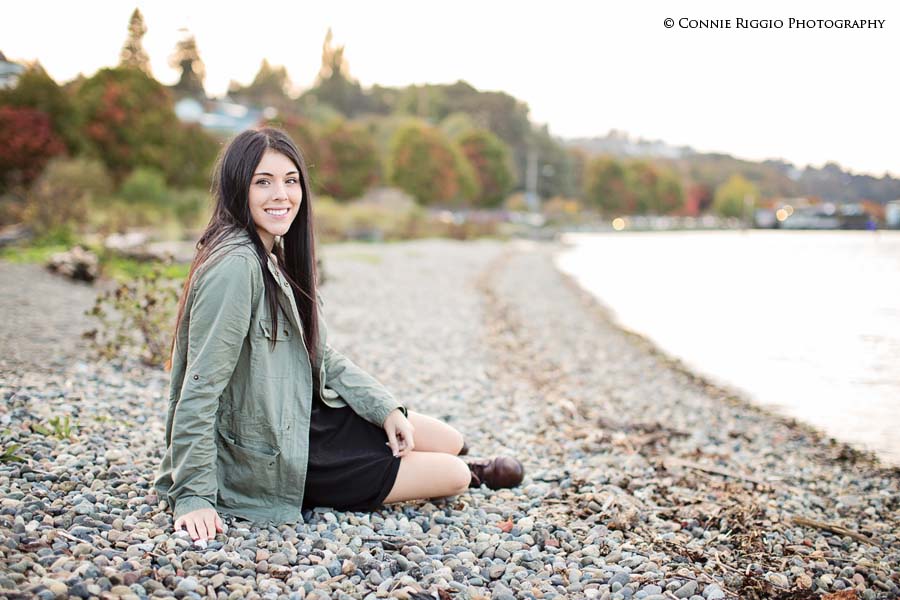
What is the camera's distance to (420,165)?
4275 cm

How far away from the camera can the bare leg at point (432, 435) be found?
3.25 m

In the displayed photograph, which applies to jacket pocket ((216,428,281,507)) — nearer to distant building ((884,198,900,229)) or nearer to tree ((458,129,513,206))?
distant building ((884,198,900,229))

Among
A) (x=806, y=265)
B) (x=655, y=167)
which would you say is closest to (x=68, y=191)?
(x=806, y=265)

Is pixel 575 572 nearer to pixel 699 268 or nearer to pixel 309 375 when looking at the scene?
pixel 309 375

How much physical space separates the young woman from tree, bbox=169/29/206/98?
2626 inches

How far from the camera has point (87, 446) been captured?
3.36 metres

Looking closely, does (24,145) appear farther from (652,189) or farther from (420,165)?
(652,189)

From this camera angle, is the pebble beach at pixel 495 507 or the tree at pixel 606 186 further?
the tree at pixel 606 186

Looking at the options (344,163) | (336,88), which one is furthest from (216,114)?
(344,163)

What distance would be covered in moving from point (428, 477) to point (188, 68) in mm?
69745

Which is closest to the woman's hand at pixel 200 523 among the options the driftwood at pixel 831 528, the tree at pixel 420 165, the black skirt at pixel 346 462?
the black skirt at pixel 346 462

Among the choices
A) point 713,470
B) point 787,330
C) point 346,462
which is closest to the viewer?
point 346,462

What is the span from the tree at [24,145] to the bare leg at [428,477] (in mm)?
16725

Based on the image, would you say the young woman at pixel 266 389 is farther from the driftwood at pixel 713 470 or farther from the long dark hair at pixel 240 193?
the driftwood at pixel 713 470
